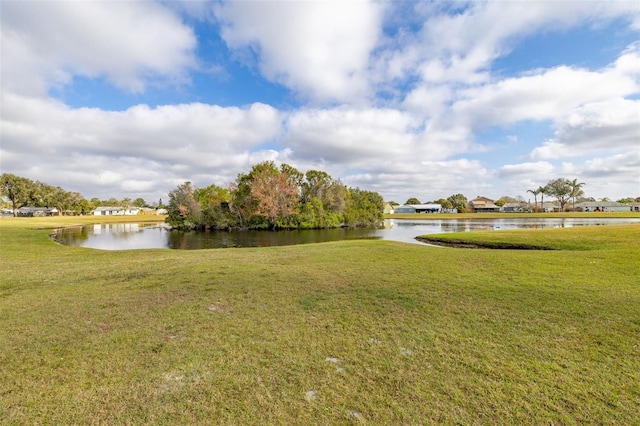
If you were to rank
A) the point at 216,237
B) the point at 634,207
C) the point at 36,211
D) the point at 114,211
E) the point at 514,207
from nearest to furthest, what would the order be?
the point at 216,237
the point at 634,207
the point at 36,211
the point at 514,207
the point at 114,211

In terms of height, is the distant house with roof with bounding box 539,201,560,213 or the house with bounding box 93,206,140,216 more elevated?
the house with bounding box 93,206,140,216

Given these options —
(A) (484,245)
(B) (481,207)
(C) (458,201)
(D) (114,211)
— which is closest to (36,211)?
(D) (114,211)

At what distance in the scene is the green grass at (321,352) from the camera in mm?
3096

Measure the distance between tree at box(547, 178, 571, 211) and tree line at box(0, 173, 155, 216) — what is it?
6966 inches

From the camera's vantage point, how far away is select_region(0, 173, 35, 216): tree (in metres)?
85.9

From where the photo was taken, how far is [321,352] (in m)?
4.26

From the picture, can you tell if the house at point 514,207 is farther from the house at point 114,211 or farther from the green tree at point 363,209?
the house at point 114,211

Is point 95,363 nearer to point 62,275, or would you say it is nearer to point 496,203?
point 62,275

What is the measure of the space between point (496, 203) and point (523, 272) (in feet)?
511

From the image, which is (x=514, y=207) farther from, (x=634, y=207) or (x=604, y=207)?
(x=634, y=207)

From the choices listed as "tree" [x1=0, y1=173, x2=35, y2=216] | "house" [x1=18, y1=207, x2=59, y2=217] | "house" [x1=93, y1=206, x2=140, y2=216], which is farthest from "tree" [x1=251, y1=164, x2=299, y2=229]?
"house" [x1=18, y1=207, x2=59, y2=217]

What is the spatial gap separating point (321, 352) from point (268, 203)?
148 feet

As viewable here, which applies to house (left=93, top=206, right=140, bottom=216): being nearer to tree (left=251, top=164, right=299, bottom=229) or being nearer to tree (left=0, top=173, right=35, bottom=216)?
tree (left=0, top=173, right=35, bottom=216)

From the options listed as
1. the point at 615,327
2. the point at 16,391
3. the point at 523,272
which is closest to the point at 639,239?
the point at 523,272
